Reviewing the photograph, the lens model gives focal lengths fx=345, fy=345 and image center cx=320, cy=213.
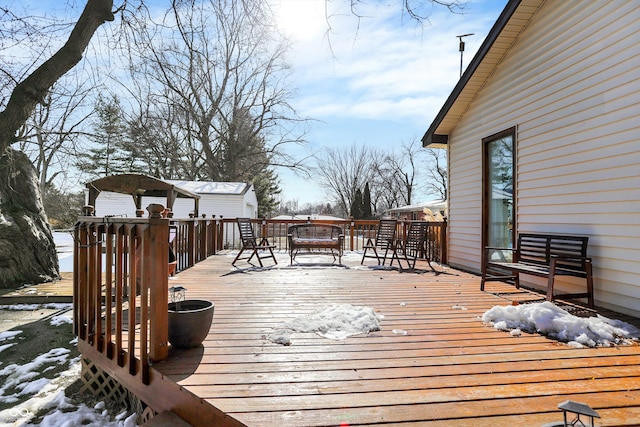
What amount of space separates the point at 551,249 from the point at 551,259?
2.40 feet

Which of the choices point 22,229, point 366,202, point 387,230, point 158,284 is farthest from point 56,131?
point 366,202

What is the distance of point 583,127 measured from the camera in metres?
3.55

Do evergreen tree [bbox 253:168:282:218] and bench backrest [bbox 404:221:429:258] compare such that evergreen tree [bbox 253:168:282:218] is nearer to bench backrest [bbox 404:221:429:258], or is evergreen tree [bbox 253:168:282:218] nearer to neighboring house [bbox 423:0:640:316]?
bench backrest [bbox 404:221:429:258]

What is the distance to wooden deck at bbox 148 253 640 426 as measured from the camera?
4.88 ft

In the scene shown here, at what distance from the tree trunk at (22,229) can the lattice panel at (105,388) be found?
187 inches

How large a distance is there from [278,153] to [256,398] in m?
20.5

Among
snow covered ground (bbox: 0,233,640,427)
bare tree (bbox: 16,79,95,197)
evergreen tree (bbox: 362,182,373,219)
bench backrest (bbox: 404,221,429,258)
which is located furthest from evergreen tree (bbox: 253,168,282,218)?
snow covered ground (bbox: 0,233,640,427)

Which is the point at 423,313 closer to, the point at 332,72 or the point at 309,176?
the point at 332,72

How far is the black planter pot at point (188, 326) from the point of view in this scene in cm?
211

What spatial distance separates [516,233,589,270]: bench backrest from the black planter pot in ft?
10.6

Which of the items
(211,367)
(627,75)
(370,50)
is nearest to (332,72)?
(370,50)

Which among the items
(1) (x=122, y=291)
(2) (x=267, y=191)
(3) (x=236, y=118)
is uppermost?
(3) (x=236, y=118)

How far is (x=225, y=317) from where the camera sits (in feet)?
9.68

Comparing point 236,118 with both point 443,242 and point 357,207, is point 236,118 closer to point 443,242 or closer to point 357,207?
point 357,207
